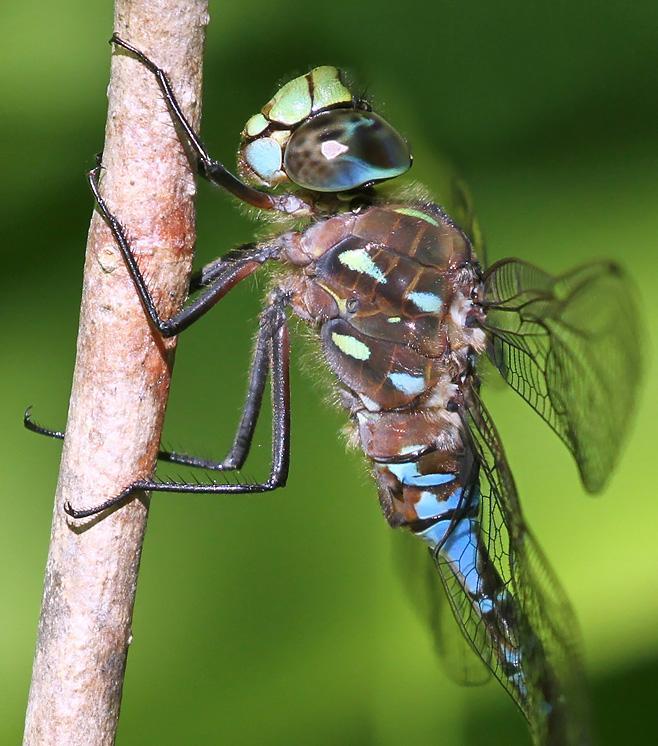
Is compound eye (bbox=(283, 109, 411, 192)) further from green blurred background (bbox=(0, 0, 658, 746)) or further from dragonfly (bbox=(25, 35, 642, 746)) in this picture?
green blurred background (bbox=(0, 0, 658, 746))

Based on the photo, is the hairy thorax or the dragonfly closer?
the dragonfly

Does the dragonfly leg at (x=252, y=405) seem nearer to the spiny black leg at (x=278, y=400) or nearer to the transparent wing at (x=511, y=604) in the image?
the spiny black leg at (x=278, y=400)

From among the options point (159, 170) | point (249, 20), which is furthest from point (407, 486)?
point (249, 20)

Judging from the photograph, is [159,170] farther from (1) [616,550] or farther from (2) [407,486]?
(1) [616,550]

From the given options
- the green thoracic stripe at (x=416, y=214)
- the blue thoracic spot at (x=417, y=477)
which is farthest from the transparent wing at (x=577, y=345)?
the blue thoracic spot at (x=417, y=477)

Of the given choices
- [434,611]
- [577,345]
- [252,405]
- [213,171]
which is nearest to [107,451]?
A: [213,171]

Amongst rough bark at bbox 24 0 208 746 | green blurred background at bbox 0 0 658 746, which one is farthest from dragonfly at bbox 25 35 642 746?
rough bark at bbox 24 0 208 746

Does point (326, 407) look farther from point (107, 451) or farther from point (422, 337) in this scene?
point (107, 451)
